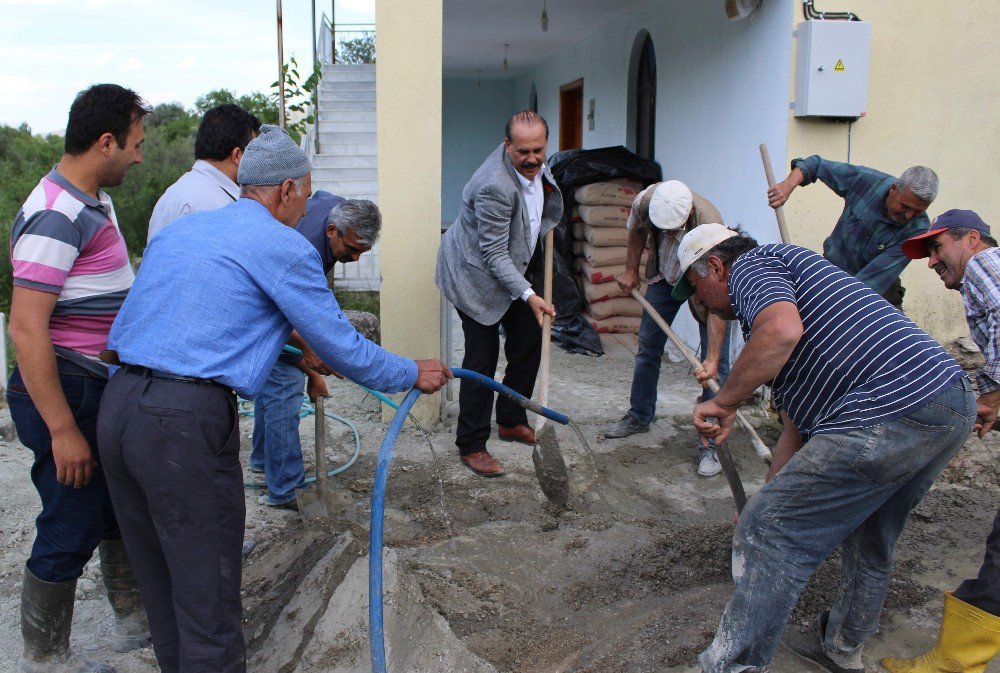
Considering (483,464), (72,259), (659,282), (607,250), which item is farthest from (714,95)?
(72,259)

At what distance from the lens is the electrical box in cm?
493

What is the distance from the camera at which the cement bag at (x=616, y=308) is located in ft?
23.7

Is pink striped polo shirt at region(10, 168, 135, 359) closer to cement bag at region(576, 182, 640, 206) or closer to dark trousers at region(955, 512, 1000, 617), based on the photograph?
dark trousers at region(955, 512, 1000, 617)

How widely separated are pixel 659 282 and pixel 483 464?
144 centimetres

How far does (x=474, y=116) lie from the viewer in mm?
15039

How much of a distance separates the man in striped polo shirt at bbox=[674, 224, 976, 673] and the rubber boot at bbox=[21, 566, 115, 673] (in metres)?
2.07

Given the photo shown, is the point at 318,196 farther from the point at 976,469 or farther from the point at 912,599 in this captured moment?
the point at 976,469

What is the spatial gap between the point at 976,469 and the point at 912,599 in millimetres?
1608

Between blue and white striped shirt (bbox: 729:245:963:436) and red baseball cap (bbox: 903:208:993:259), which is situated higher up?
red baseball cap (bbox: 903:208:993:259)

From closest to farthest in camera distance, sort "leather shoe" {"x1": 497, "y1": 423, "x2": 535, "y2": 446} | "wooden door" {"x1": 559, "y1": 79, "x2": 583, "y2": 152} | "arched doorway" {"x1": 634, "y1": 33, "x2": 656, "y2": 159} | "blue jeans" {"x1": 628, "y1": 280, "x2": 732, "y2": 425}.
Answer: "blue jeans" {"x1": 628, "y1": 280, "x2": 732, "y2": 425}, "leather shoe" {"x1": 497, "y1": 423, "x2": 535, "y2": 446}, "arched doorway" {"x1": 634, "y1": 33, "x2": 656, "y2": 159}, "wooden door" {"x1": 559, "y1": 79, "x2": 583, "y2": 152}

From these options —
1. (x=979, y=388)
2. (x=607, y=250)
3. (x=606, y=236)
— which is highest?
(x=606, y=236)

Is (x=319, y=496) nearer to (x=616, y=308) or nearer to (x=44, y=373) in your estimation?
(x=44, y=373)

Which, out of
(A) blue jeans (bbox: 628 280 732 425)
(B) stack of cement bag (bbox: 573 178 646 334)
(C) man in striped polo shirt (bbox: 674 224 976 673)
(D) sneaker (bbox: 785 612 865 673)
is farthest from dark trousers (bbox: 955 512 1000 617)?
(B) stack of cement bag (bbox: 573 178 646 334)

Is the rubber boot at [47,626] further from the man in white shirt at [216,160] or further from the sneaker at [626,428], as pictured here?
the sneaker at [626,428]
